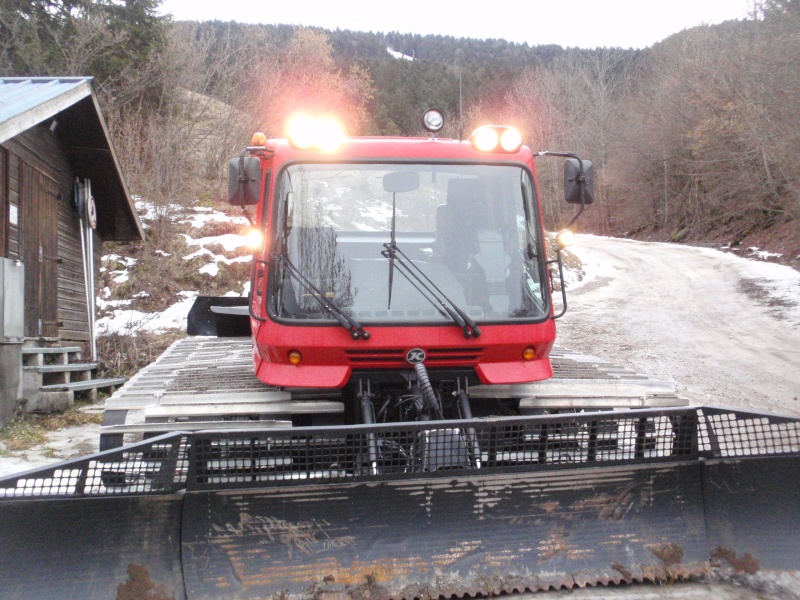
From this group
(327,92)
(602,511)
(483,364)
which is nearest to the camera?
(602,511)

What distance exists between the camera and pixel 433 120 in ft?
15.4

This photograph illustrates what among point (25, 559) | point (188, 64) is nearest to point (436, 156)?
point (25, 559)

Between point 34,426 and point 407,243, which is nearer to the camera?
point 407,243

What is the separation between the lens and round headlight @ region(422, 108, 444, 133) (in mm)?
4637

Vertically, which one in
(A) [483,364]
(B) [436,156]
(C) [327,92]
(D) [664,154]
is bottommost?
(A) [483,364]

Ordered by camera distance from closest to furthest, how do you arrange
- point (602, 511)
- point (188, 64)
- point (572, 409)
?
point (602, 511) < point (572, 409) < point (188, 64)

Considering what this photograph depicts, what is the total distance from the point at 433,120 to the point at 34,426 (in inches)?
258

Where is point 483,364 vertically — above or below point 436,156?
below

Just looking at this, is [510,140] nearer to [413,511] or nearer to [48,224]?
[413,511]

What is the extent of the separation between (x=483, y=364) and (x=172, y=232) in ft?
52.6

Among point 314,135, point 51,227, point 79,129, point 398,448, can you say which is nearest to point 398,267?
point 314,135

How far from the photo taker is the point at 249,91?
28266 millimetres

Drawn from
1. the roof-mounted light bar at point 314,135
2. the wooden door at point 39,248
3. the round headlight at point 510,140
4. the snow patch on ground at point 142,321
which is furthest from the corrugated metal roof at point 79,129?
the round headlight at point 510,140

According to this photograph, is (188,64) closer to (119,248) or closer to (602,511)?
(119,248)
